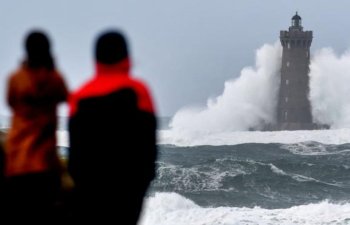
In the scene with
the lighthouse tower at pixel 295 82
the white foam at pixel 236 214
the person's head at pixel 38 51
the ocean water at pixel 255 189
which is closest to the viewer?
the person's head at pixel 38 51

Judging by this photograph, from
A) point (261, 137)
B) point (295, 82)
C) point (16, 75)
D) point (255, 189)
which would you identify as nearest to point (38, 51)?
point (16, 75)

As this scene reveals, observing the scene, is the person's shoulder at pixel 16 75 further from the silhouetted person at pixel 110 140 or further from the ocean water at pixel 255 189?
the ocean water at pixel 255 189

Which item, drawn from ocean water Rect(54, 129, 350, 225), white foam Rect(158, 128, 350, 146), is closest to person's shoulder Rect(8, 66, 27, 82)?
ocean water Rect(54, 129, 350, 225)

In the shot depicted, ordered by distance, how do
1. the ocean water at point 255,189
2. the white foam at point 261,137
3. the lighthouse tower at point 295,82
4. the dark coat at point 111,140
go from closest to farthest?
the dark coat at point 111,140 → the ocean water at point 255,189 → the white foam at point 261,137 → the lighthouse tower at point 295,82

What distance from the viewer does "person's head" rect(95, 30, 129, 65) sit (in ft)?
13.4

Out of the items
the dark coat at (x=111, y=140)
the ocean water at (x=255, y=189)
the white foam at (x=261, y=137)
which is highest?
the dark coat at (x=111, y=140)

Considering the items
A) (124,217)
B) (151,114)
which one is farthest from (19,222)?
(151,114)

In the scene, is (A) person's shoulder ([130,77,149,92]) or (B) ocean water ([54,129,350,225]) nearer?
(A) person's shoulder ([130,77,149,92])

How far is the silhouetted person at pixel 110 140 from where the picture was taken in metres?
4.04

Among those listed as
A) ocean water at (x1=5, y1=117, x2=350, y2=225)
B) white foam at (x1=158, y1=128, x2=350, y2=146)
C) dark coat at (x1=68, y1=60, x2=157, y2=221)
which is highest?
Result: dark coat at (x1=68, y1=60, x2=157, y2=221)

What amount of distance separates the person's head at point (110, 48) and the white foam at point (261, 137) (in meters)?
58.5

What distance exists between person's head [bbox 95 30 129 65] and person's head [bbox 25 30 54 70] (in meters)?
0.21

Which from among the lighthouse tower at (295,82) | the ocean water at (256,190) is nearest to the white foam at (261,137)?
the lighthouse tower at (295,82)

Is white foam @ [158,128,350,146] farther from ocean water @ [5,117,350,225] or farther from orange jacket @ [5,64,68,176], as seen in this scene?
orange jacket @ [5,64,68,176]
